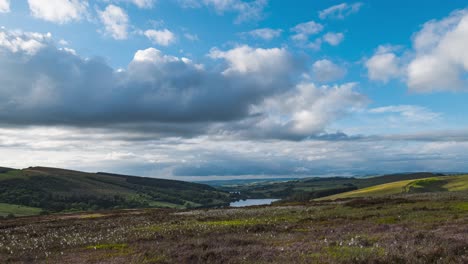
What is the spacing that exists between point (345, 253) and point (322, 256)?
0.91 m

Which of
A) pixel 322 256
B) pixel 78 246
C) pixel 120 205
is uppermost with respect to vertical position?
pixel 322 256

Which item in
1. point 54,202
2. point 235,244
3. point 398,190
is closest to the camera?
point 235,244

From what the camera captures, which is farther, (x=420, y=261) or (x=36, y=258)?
(x=36, y=258)

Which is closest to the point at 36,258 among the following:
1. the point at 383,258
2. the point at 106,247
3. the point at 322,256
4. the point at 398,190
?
the point at 106,247

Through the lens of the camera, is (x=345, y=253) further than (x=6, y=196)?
No

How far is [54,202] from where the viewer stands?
18000 centimetres

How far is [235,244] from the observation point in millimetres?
20312

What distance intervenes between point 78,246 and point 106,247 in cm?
350

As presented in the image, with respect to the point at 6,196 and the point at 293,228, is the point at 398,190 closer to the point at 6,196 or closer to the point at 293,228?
the point at 293,228

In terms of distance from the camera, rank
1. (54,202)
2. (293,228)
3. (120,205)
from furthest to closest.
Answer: (120,205)
(54,202)
(293,228)

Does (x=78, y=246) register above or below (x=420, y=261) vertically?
below

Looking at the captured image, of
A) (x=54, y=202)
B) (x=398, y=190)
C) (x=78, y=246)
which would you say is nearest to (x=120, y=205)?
(x=54, y=202)

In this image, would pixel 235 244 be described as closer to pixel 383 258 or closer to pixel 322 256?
pixel 322 256

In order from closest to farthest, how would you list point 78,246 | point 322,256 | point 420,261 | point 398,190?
1. point 420,261
2. point 322,256
3. point 78,246
4. point 398,190
